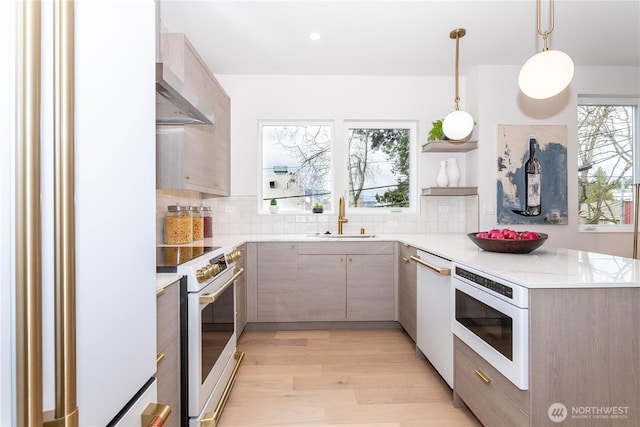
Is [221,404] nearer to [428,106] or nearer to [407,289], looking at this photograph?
[407,289]

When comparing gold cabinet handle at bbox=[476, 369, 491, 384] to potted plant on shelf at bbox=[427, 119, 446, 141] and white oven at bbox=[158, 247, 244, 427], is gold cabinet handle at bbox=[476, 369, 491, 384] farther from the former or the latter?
potted plant on shelf at bbox=[427, 119, 446, 141]

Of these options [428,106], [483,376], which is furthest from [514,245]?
[428,106]

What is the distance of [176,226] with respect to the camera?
2439 mm

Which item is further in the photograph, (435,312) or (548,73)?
(435,312)

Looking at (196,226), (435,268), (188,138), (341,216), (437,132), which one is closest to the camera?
(435,268)

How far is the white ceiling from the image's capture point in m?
2.39

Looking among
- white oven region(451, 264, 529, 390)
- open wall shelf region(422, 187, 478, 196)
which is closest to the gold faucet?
open wall shelf region(422, 187, 478, 196)

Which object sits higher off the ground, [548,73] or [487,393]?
[548,73]

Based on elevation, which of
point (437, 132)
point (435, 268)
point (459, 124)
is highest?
point (437, 132)

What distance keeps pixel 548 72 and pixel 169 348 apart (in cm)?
218

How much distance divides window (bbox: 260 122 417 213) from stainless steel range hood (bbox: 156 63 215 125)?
1.67 metres

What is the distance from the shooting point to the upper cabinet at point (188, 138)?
214 centimetres

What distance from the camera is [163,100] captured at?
1.61 metres

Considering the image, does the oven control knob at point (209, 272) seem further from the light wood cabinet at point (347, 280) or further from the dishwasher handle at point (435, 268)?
the light wood cabinet at point (347, 280)
